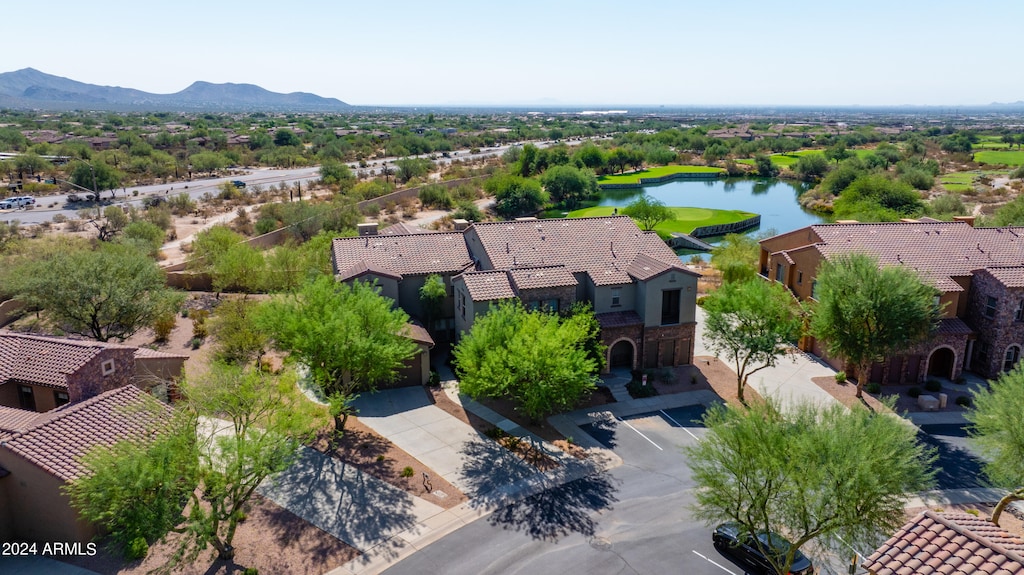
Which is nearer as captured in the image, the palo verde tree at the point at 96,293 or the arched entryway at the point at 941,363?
the palo verde tree at the point at 96,293

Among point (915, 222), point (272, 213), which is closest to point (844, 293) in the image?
point (915, 222)

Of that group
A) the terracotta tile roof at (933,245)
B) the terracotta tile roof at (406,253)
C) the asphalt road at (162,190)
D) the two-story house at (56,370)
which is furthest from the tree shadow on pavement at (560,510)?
the asphalt road at (162,190)

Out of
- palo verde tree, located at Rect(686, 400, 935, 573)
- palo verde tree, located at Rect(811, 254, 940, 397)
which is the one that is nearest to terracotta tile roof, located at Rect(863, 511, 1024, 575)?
palo verde tree, located at Rect(686, 400, 935, 573)

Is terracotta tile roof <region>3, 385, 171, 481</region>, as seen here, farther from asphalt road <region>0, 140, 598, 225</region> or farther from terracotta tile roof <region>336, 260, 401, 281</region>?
asphalt road <region>0, 140, 598, 225</region>

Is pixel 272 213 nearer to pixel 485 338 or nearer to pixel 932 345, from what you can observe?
pixel 485 338

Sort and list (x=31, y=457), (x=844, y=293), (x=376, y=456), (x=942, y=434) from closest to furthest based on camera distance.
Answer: (x=31, y=457) < (x=376, y=456) < (x=942, y=434) < (x=844, y=293)

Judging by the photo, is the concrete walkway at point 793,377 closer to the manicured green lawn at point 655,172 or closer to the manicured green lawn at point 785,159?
the manicured green lawn at point 655,172
